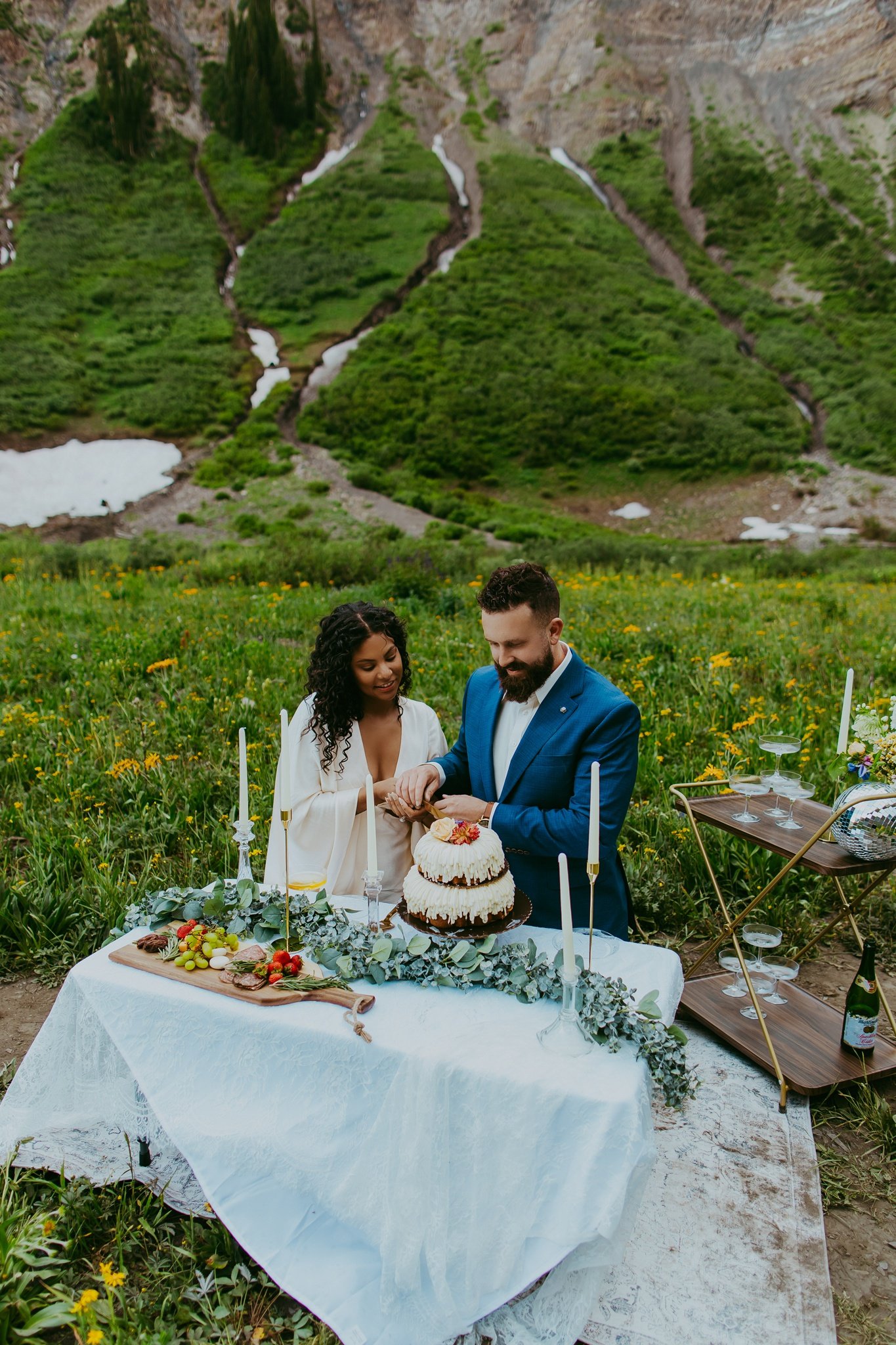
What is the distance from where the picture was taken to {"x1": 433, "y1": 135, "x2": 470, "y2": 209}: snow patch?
65.5 m

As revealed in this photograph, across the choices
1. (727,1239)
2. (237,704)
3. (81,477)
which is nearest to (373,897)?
(727,1239)

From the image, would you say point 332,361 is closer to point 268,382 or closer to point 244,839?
point 268,382

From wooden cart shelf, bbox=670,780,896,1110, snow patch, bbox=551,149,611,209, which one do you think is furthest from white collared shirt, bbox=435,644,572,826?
snow patch, bbox=551,149,611,209

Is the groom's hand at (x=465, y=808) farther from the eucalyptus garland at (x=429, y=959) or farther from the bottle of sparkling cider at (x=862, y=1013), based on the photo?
the bottle of sparkling cider at (x=862, y=1013)

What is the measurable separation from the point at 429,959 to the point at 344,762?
3.94 feet

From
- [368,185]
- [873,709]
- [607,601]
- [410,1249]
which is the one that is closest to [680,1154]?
[410,1249]

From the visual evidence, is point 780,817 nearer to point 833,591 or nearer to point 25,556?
point 833,591

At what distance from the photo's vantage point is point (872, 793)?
2.94 m

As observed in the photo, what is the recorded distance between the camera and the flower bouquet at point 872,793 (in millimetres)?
2867

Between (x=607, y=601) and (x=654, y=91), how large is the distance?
261ft

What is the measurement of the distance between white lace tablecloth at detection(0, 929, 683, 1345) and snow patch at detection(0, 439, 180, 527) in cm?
3786

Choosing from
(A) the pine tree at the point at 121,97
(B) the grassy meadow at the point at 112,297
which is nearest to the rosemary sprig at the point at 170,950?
(B) the grassy meadow at the point at 112,297

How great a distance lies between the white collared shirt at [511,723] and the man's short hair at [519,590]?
0.27 metres

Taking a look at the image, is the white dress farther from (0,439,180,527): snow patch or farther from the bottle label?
(0,439,180,527): snow patch
